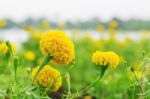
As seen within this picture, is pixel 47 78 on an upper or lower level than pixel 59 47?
lower

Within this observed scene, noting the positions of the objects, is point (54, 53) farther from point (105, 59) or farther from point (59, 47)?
point (105, 59)

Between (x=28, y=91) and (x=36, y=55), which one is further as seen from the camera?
(x=36, y=55)

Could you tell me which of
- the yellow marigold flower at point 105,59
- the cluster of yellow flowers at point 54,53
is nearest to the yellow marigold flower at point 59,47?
the cluster of yellow flowers at point 54,53

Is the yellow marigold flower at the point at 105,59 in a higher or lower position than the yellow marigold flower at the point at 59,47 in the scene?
lower

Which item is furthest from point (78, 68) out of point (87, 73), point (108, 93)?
point (108, 93)

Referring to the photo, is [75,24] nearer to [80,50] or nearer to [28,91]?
[80,50]

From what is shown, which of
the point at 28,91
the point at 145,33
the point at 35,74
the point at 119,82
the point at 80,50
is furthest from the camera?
the point at 145,33

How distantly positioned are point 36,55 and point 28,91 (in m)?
5.57

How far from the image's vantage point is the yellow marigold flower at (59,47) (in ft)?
4.91

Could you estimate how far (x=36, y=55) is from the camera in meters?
6.97

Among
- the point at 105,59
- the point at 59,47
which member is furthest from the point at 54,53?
the point at 105,59

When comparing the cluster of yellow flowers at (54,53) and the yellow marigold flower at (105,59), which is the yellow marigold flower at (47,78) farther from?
the yellow marigold flower at (105,59)

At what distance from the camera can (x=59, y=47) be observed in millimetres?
1494

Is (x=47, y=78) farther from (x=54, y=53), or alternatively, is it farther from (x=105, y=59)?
(x=105, y=59)
